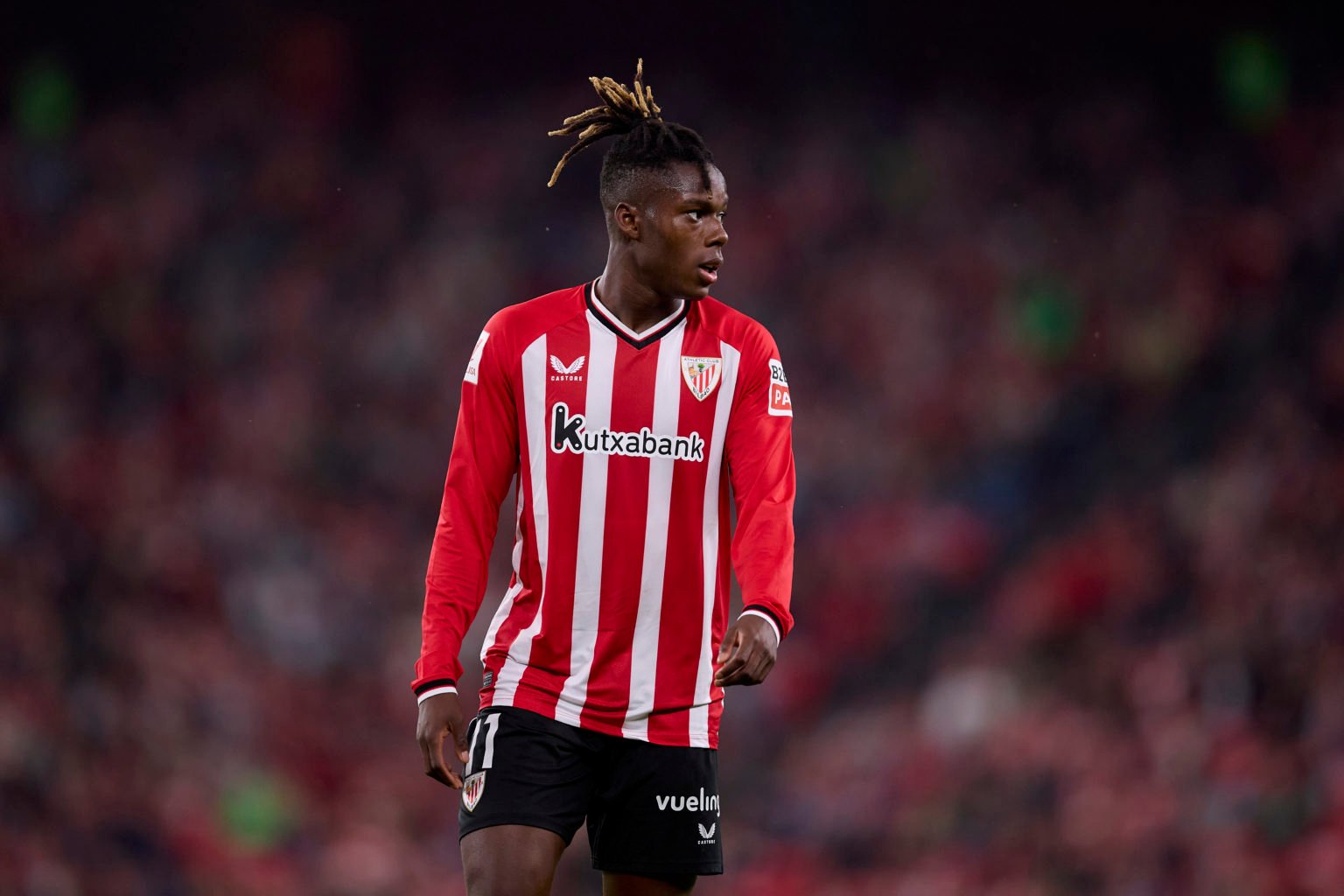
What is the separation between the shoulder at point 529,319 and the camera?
10.8ft

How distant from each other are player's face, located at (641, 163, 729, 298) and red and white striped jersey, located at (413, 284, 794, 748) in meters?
0.13

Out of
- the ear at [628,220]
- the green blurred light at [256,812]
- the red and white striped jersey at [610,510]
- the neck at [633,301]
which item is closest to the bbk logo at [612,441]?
the red and white striped jersey at [610,510]

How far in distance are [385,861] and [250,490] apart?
2.72 metres

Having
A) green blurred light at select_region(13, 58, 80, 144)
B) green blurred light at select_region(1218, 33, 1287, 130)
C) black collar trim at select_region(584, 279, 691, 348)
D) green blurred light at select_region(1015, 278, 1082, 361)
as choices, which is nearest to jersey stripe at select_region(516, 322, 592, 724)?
black collar trim at select_region(584, 279, 691, 348)

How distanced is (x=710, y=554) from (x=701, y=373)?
373 mm

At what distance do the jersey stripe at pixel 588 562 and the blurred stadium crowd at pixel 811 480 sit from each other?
176 inches

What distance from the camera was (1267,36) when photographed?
9711 millimetres

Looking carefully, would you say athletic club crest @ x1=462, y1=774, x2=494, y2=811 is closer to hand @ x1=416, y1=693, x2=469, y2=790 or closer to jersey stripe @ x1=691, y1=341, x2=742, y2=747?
hand @ x1=416, y1=693, x2=469, y2=790

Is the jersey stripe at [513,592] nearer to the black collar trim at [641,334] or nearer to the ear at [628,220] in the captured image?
the black collar trim at [641,334]

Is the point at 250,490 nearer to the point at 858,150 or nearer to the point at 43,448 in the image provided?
the point at 43,448

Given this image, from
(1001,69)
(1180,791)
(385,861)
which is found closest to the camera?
(1180,791)

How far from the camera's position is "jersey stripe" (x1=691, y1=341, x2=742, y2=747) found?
321 centimetres

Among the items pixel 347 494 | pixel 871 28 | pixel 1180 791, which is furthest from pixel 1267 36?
pixel 347 494

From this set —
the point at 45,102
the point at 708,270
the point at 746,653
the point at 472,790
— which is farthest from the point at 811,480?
the point at 746,653
